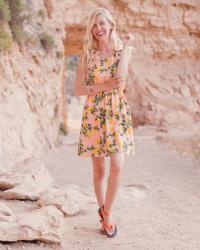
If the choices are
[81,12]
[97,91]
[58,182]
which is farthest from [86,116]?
[81,12]

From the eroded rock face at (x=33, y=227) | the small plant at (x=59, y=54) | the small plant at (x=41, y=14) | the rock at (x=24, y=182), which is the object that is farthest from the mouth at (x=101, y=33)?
the small plant at (x=59, y=54)

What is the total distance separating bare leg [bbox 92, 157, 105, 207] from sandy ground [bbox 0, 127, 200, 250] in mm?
275

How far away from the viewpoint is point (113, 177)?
325 cm

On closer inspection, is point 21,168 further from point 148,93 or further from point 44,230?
point 148,93

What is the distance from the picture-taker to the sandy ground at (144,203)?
3260mm

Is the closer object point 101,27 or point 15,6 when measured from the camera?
point 101,27

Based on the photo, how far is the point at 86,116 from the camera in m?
3.35

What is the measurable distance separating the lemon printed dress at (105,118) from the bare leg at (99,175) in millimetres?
93

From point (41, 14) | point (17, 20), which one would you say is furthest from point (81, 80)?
point (41, 14)

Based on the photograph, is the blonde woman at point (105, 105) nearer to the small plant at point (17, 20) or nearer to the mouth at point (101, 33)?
the mouth at point (101, 33)

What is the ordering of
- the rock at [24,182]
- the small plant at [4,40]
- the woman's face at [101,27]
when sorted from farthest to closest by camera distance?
the small plant at [4,40]
the rock at [24,182]
the woman's face at [101,27]

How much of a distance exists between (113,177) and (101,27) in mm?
1140

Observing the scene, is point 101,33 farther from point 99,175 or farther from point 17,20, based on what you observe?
point 17,20

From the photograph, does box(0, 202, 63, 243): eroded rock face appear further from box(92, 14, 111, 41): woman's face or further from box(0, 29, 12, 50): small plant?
box(0, 29, 12, 50): small plant
